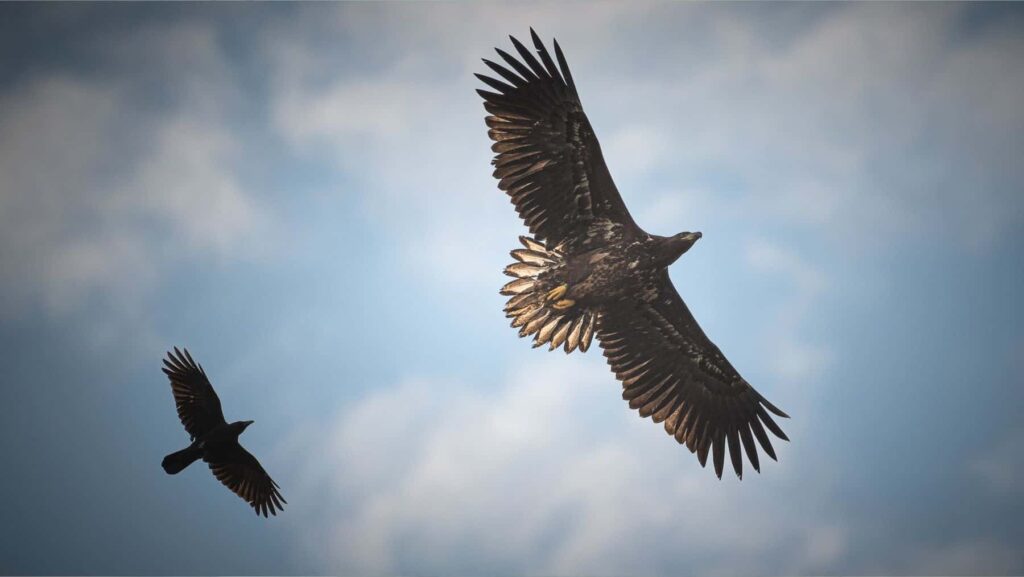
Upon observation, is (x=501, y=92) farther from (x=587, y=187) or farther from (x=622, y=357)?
(x=622, y=357)

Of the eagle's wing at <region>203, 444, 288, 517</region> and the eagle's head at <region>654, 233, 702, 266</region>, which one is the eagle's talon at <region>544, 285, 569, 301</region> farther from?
the eagle's wing at <region>203, 444, 288, 517</region>

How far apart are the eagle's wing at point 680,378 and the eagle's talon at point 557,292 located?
0.91 metres

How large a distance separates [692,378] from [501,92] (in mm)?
5082

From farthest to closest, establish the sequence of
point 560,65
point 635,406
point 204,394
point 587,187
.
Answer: point 204,394, point 635,406, point 587,187, point 560,65

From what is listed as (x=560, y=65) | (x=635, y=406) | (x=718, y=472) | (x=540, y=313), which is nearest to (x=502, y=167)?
(x=560, y=65)

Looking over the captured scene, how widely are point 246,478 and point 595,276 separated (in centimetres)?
→ 701

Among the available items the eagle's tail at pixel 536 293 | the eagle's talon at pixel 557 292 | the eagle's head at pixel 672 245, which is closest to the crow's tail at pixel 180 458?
the eagle's tail at pixel 536 293

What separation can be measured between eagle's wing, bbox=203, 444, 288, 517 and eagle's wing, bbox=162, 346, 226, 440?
23.7 inches

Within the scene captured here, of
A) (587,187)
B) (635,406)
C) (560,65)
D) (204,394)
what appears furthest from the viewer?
(204,394)

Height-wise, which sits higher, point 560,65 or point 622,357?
point 560,65

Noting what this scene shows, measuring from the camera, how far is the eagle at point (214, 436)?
1059 centimetres

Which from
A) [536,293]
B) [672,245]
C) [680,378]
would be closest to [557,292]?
[536,293]

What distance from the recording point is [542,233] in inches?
351

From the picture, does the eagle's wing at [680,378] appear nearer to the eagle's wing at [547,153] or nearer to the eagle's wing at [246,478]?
the eagle's wing at [547,153]
